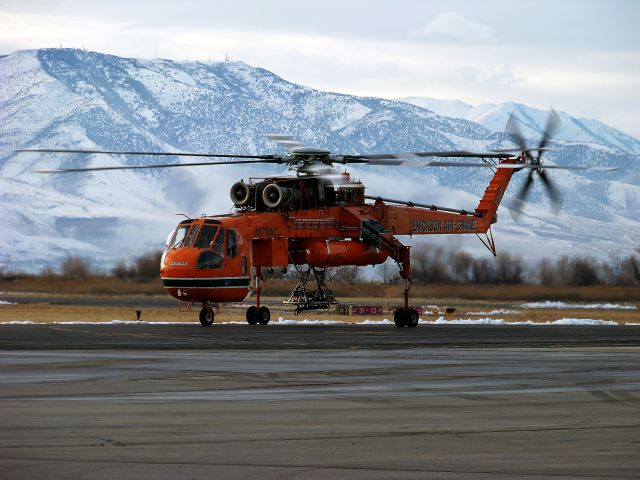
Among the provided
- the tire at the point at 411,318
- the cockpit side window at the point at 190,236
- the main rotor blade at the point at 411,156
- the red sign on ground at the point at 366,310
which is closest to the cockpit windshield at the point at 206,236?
the cockpit side window at the point at 190,236

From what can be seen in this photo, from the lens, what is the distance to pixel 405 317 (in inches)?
1796

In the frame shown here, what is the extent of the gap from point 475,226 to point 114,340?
22.7m

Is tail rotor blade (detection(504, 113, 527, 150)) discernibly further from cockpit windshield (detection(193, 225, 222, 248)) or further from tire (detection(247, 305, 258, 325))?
cockpit windshield (detection(193, 225, 222, 248))

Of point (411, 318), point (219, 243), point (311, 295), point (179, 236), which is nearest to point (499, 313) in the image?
point (311, 295)

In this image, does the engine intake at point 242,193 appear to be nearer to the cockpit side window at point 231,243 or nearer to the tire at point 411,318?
the cockpit side window at point 231,243

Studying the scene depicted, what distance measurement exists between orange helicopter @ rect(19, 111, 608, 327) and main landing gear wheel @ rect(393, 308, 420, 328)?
35 millimetres

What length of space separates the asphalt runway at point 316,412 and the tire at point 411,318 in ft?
47.4

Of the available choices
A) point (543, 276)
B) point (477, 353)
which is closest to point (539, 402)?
point (477, 353)

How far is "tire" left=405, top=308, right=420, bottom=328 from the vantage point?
1796 inches

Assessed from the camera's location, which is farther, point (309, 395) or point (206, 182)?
point (206, 182)

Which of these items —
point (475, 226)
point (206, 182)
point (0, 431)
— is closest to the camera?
point (0, 431)

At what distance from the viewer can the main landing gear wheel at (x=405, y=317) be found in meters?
45.6

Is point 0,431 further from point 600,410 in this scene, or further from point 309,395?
point 600,410

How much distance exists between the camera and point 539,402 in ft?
61.2
